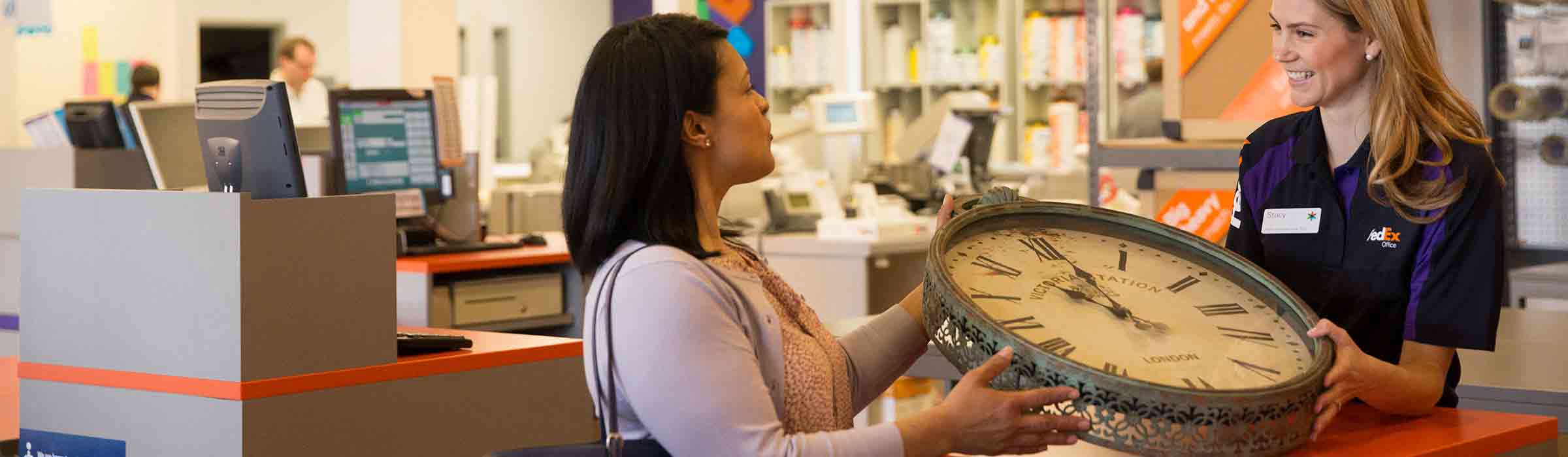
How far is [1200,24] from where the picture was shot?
12.8 feet

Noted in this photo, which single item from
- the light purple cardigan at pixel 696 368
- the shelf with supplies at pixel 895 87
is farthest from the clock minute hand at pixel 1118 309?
the shelf with supplies at pixel 895 87

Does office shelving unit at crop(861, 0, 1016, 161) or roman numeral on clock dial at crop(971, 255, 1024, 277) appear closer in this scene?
roman numeral on clock dial at crop(971, 255, 1024, 277)

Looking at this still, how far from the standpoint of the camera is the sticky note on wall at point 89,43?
9.95 m

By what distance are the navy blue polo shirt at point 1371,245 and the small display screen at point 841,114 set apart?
5262mm

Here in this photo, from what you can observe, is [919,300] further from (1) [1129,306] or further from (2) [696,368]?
(2) [696,368]

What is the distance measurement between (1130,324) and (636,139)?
533mm

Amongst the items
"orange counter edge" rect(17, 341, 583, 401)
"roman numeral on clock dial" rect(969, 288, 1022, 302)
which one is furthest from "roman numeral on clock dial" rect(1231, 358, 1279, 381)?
"orange counter edge" rect(17, 341, 583, 401)

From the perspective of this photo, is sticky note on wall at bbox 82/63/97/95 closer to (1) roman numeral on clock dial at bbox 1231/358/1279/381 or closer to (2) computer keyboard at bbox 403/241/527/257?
(2) computer keyboard at bbox 403/241/527/257

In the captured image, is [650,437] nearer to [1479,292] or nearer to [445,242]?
[1479,292]

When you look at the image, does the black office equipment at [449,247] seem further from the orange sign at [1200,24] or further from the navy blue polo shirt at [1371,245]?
the navy blue polo shirt at [1371,245]

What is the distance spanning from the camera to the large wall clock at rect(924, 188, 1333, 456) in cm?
148

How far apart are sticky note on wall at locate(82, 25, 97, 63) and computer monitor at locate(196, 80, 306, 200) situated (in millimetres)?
7595

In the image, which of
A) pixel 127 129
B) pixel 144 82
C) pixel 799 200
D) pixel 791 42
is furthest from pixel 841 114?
pixel 144 82

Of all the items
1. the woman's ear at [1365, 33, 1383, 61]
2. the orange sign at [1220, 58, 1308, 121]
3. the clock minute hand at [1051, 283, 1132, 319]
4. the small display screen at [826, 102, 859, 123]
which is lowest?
the clock minute hand at [1051, 283, 1132, 319]
